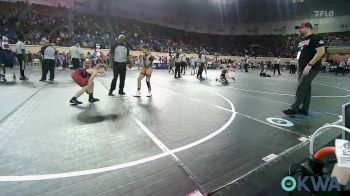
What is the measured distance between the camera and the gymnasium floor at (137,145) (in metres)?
2.73

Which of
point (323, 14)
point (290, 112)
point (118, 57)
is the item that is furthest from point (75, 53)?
point (323, 14)

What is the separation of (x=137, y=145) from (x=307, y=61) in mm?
4567

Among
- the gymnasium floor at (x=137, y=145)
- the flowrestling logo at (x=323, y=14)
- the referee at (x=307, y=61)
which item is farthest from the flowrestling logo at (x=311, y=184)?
the flowrestling logo at (x=323, y=14)

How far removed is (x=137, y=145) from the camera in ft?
12.7

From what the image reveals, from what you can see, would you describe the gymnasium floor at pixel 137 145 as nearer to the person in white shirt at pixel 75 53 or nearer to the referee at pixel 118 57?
the referee at pixel 118 57

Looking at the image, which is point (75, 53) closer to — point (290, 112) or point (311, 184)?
point (290, 112)

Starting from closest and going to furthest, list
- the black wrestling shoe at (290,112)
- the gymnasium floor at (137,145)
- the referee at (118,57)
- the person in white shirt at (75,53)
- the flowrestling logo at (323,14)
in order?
1. the gymnasium floor at (137,145)
2. the black wrestling shoe at (290,112)
3. the referee at (118,57)
4. the person in white shirt at (75,53)
5. the flowrestling logo at (323,14)

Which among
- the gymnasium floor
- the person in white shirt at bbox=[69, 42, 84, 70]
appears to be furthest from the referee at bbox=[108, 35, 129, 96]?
the person in white shirt at bbox=[69, 42, 84, 70]

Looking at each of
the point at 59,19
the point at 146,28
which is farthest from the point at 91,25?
the point at 146,28

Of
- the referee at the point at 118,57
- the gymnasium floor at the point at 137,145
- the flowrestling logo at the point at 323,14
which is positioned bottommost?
the gymnasium floor at the point at 137,145

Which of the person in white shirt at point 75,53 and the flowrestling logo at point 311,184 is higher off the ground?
the person in white shirt at point 75,53

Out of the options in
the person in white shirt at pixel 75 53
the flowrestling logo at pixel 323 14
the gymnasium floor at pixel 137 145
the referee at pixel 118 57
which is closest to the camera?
the gymnasium floor at pixel 137 145

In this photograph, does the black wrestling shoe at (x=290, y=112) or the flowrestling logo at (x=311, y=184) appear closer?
the flowrestling logo at (x=311, y=184)

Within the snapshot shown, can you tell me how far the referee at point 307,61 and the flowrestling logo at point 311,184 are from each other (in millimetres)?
3772
